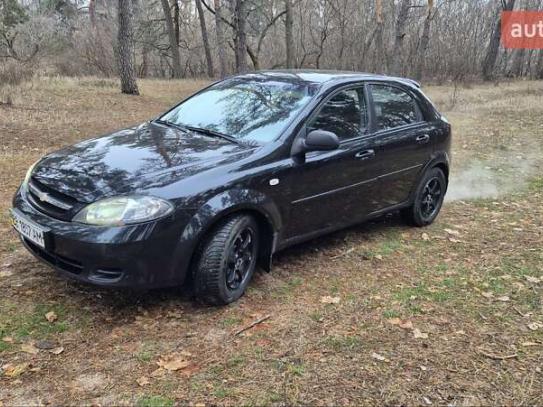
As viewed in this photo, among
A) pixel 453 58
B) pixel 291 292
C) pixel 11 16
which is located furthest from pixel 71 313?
pixel 11 16

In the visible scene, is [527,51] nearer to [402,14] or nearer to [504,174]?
[402,14]

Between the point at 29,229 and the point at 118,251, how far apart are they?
0.76m

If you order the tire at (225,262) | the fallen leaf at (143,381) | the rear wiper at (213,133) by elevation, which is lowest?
the fallen leaf at (143,381)

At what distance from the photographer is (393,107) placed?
5.36 metres

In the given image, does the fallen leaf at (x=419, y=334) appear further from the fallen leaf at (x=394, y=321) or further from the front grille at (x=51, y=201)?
the front grille at (x=51, y=201)

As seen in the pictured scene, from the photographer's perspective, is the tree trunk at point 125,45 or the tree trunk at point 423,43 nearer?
the tree trunk at point 125,45

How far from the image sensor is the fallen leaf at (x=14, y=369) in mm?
2988

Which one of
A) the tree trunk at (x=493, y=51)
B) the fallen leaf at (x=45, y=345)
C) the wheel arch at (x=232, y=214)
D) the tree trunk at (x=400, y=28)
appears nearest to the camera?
the fallen leaf at (x=45, y=345)

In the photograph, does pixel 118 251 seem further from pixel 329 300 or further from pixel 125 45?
pixel 125 45

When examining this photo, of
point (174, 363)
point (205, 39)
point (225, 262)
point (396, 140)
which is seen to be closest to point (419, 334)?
point (225, 262)

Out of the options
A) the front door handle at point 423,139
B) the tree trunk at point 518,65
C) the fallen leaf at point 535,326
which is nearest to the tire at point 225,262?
the fallen leaf at point 535,326

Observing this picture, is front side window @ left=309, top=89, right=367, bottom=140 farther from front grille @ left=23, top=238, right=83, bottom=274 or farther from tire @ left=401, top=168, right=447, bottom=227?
front grille @ left=23, top=238, right=83, bottom=274

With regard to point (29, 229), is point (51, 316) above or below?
below

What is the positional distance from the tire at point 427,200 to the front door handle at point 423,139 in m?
0.38
